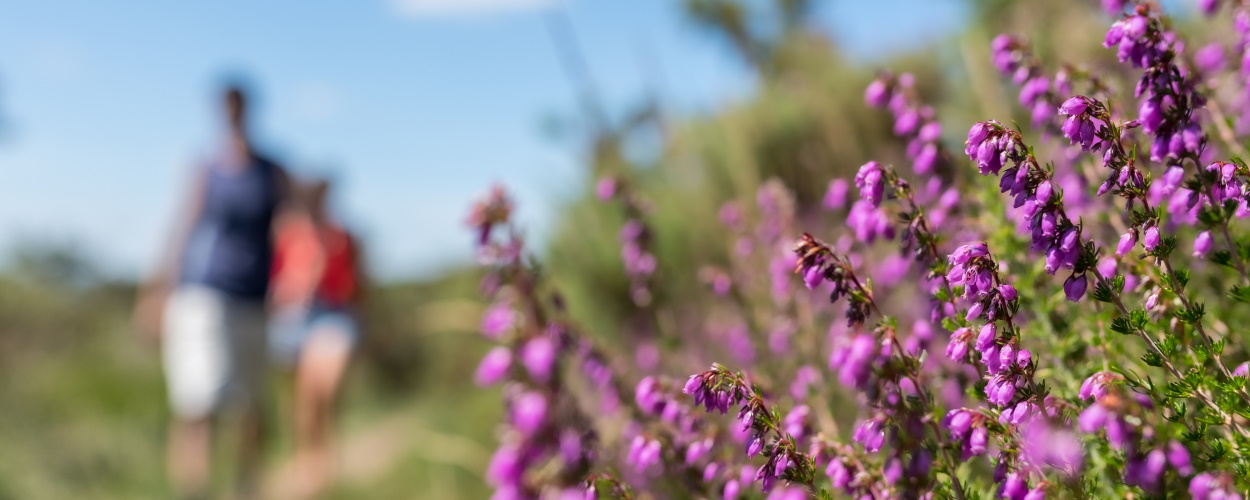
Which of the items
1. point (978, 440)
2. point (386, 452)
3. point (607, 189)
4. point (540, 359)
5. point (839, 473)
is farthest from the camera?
point (386, 452)

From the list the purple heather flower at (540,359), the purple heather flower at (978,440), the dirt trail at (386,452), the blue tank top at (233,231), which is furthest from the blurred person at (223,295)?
the purple heather flower at (978,440)

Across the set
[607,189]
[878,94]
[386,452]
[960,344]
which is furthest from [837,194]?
[386,452]

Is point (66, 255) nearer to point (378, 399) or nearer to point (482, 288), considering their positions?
point (378, 399)

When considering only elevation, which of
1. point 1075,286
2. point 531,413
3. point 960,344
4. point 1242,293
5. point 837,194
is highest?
point 837,194

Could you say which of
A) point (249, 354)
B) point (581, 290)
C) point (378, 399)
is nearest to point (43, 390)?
point (378, 399)

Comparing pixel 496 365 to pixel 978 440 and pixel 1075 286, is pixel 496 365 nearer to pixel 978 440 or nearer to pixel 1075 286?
pixel 978 440

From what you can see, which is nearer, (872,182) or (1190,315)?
(1190,315)
